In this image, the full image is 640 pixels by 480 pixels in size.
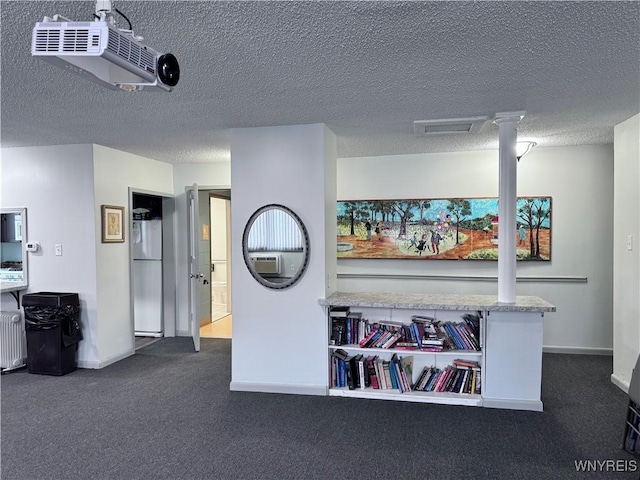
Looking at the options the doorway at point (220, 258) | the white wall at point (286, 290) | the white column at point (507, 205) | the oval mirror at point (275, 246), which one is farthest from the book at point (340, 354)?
the doorway at point (220, 258)

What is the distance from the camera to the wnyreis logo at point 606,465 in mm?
2609

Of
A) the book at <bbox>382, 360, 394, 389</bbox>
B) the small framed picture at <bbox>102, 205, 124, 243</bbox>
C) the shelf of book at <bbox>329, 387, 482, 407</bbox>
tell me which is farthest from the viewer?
the small framed picture at <bbox>102, 205, 124, 243</bbox>

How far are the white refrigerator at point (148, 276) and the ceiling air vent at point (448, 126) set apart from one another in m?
3.91

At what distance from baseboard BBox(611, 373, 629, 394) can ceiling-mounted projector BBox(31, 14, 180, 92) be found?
4430 mm

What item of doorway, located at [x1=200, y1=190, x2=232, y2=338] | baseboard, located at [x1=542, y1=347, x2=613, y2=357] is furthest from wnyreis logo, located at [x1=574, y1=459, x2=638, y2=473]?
doorway, located at [x1=200, y1=190, x2=232, y2=338]

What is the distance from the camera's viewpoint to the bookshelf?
353 centimetres

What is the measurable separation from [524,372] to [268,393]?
2.18 m

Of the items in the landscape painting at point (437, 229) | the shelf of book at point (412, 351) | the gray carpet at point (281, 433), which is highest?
the landscape painting at point (437, 229)

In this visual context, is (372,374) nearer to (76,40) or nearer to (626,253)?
(626,253)

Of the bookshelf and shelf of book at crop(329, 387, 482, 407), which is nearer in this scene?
the bookshelf

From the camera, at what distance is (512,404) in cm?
353

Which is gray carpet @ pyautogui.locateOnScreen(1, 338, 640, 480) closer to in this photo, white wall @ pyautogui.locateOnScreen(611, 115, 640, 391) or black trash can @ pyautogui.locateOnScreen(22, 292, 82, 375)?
black trash can @ pyautogui.locateOnScreen(22, 292, 82, 375)

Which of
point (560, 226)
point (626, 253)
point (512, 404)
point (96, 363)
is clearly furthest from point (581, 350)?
point (96, 363)

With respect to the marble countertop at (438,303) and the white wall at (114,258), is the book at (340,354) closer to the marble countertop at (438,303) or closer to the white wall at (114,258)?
the marble countertop at (438,303)
